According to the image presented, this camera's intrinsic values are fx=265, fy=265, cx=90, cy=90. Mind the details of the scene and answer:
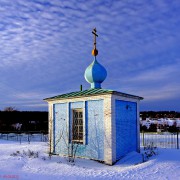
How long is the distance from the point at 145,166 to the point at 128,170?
666 mm

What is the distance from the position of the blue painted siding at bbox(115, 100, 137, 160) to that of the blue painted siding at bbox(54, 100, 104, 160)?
2.24 ft

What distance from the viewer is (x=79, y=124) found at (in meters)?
11.8

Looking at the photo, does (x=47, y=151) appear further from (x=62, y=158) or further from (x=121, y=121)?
(x=121, y=121)

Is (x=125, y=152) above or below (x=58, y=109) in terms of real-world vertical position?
below

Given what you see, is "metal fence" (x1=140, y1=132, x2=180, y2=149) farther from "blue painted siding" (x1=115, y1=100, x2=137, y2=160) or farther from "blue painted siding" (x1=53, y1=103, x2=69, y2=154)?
"blue painted siding" (x1=53, y1=103, x2=69, y2=154)

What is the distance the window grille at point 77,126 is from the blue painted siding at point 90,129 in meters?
0.19

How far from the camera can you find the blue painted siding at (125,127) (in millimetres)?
10945

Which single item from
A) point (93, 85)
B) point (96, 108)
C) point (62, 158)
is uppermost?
point (93, 85)

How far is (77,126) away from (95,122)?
1098 mm

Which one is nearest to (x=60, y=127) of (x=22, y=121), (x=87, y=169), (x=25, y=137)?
(x=87, y=169)

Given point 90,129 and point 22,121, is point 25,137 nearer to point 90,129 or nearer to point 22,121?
point 22,121

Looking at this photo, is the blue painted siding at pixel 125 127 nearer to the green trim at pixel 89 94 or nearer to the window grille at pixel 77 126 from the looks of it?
the green trim at pixel 89 94

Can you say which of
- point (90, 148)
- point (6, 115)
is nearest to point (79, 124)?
point (90, 148)

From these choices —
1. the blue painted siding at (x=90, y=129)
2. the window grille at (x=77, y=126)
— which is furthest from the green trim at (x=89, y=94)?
the window grille at (x=77, y=126)
